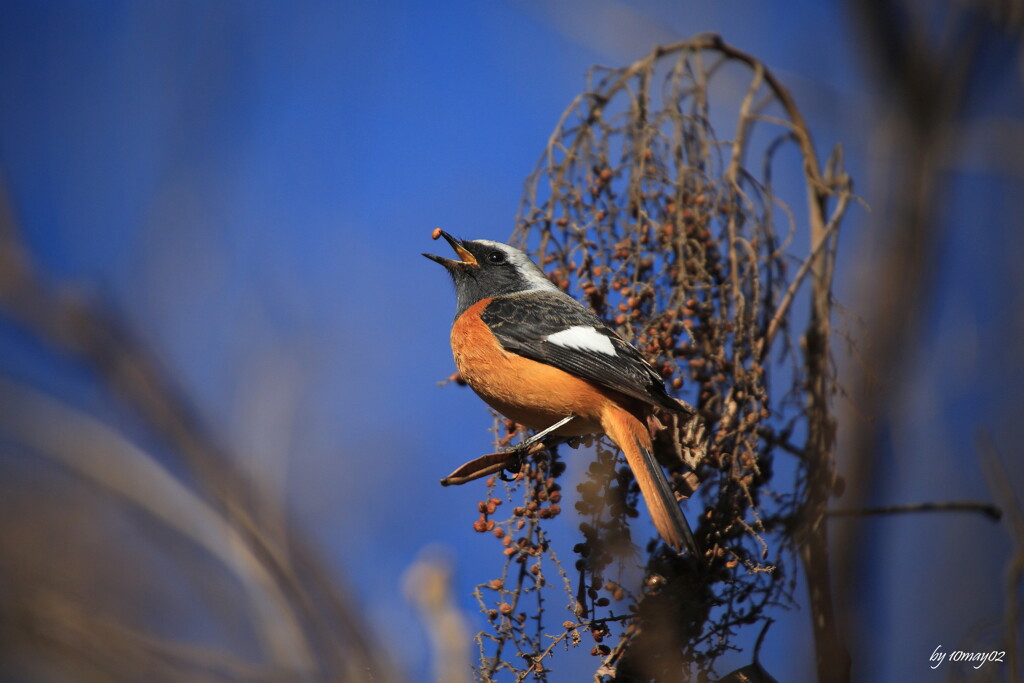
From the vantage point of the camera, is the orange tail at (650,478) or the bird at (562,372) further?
the bird at (562,372)

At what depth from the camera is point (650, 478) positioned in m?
3.16

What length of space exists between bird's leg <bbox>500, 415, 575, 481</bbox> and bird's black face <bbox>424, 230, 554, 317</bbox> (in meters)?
0.95

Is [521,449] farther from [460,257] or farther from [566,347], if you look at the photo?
[460,257]

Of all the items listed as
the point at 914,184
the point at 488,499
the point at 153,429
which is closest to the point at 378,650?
the point at 153,429

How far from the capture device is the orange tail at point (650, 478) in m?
2.98

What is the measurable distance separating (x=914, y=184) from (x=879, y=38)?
0.29m

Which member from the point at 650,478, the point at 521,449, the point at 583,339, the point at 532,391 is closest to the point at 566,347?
the point at 583,339

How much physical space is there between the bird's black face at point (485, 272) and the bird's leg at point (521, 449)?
0.95 m

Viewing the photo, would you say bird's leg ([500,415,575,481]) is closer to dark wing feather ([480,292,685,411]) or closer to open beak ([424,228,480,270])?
dark wing feather ([480,292,685,411])

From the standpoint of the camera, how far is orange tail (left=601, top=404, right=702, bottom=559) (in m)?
2.98

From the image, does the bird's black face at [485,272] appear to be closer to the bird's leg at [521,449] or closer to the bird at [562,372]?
the bird at [562,372]

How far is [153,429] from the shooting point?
2191 mm

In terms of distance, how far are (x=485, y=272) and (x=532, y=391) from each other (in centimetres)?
110


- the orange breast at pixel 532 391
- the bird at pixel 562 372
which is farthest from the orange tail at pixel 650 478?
the orange breast at pixel 532 391
